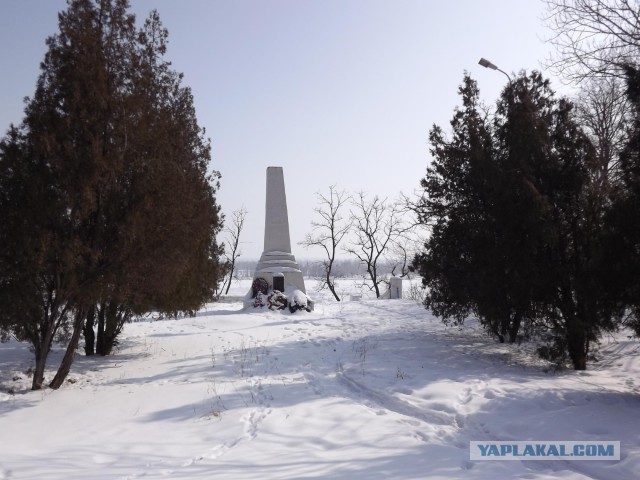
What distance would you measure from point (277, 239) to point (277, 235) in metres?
0.19

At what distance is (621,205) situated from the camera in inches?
280

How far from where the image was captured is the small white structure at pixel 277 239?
2030 cm

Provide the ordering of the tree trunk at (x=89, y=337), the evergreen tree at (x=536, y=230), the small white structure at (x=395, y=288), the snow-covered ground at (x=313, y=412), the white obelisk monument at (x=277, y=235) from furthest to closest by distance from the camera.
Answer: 1. the small white structure at (x=395, y=288)
2. the white obelisk monument at (x=277, y=235)
3. the tree trunk at (x=89, y=337)
4. the evergreen tree at (x=536, y=230)
5. the snow-covered ground at (x=313, y=412)

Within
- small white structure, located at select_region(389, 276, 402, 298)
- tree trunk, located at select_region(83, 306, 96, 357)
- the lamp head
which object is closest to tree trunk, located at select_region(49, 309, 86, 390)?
tree trunk, located at select_region(83, 306, 96, 357)

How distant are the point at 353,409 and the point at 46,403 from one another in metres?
5.01

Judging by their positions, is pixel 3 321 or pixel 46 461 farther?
pixel 3 321

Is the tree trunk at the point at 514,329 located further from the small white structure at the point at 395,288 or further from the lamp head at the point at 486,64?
the small white structure at the point at 395,288

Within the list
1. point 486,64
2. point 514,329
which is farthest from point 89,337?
point 486,64

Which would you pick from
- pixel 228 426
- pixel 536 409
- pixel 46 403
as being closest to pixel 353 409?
pixel 228 426

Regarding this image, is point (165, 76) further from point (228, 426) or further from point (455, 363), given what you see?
point (455, 363)

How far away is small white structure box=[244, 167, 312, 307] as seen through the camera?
20.3 m

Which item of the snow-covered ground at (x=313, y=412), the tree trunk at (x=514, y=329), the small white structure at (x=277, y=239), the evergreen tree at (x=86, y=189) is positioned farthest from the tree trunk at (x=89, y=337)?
the tree trunk at (x=514, y=329)

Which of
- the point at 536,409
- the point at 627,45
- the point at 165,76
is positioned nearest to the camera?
the point at 536,409

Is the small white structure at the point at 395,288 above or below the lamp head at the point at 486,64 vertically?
below
